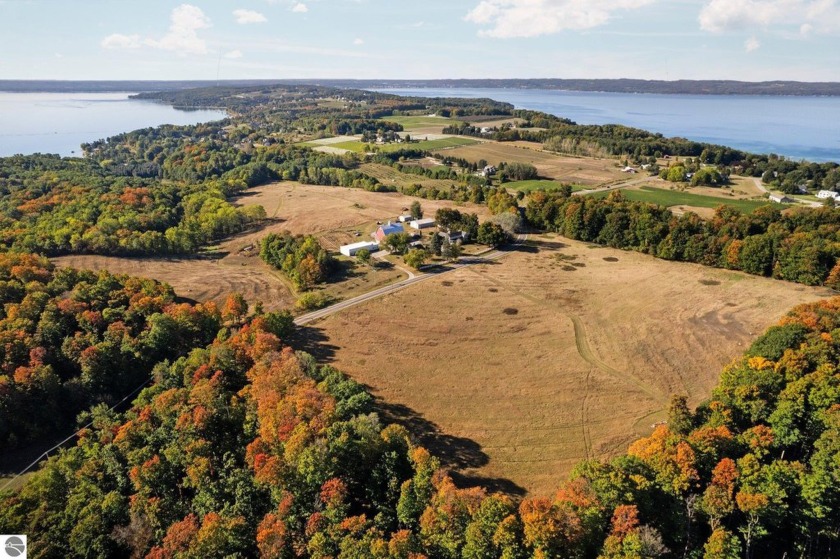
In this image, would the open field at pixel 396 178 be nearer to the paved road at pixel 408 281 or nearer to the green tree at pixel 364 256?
the paved road at pixel 408 281

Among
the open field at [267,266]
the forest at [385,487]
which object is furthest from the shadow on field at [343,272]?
the forest at [385,487]

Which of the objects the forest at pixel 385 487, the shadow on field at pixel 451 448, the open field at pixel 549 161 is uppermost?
the open field at pixel 549 161

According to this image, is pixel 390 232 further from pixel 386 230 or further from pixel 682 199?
pixel 682 199

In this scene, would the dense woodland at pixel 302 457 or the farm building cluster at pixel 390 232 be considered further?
the farm building cluster at pixel 390 232

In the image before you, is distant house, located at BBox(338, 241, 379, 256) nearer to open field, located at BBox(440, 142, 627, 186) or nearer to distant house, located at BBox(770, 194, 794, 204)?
open field, located at BBox(440, 142, 627, 186)

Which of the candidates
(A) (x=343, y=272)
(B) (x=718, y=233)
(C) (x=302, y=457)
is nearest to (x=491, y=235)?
(A) (x=343, y=272)
